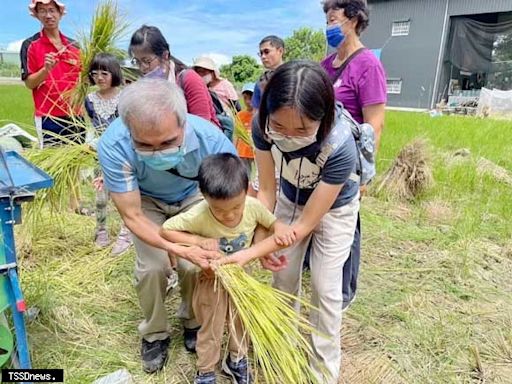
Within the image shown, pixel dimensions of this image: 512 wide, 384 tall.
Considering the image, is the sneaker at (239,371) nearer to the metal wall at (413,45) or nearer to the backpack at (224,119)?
the backpack at (224,119)

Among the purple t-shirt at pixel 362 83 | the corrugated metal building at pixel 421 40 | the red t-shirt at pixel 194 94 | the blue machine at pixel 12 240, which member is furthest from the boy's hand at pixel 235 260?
the corrugated metal building at pixel 421 40

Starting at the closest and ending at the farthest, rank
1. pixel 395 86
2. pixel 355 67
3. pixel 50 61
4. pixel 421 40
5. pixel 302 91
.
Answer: pixel 302 91, pixel 355 67, pixel 50 61, pixel 421 40, pixel 395 86

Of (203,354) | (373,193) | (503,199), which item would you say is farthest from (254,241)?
(503,199)

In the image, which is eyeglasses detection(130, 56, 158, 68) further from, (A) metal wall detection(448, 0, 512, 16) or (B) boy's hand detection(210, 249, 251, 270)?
(A) metal wall detection(448, 0, 512, 16)

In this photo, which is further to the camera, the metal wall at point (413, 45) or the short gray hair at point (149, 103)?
the metal wall at point (413, 45)

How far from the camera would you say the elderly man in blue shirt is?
1324 millimetres

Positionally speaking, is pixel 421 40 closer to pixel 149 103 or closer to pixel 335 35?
pixel 335 35

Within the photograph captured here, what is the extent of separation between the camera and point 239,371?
64.9 inches

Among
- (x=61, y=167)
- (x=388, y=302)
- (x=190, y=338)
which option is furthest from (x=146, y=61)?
(x=388, y=302)

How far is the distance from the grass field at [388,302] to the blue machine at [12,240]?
1.03ft

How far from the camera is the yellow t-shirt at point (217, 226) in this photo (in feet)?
4.89

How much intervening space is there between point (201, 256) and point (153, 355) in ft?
1.96

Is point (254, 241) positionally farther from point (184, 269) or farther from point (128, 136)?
point (128, 136)

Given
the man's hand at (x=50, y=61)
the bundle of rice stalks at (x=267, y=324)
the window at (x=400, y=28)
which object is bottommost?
the bundle of rice stalks at (x=267, y=324)
